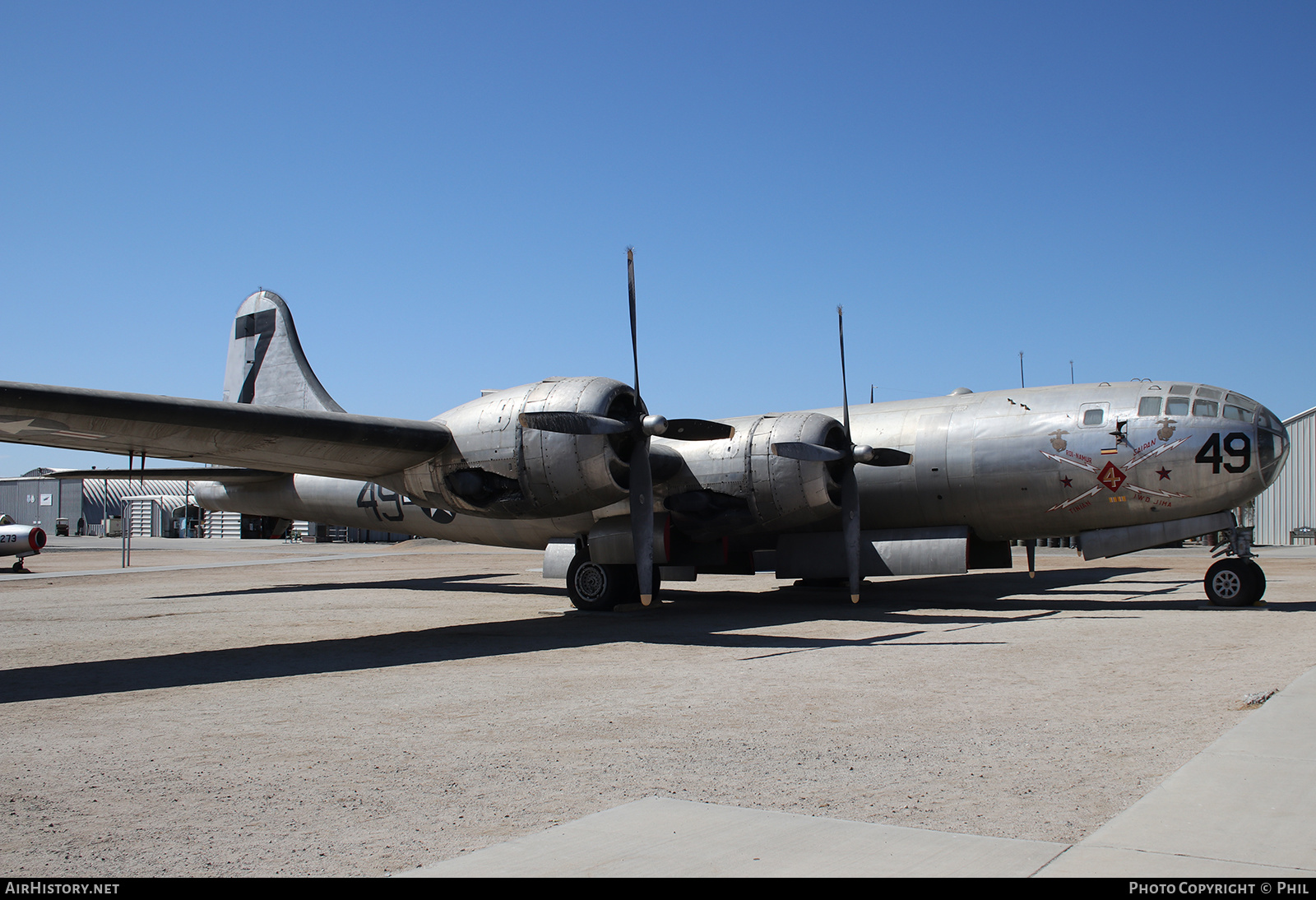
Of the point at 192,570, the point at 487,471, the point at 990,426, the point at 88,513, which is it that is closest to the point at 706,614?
the point at 487,471

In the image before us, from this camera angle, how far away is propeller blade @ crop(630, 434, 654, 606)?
47.0 ft

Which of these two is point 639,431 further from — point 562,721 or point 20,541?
point 20,541

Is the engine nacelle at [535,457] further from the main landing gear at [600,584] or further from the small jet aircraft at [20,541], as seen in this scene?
the small jet aircraft at [20,541]

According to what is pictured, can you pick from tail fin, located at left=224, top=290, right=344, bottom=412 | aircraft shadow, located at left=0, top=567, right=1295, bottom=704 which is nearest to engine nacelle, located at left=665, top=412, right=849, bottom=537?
aircraft shadow, located at left=0, top=567, right=1295, bottom=704

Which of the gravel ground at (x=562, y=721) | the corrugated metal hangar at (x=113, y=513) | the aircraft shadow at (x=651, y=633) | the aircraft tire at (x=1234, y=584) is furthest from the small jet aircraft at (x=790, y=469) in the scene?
the corrugated metal hangar at (x=113, y=513)

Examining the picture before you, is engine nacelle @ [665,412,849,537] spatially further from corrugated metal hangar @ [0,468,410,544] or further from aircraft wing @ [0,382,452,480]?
corrugated metal hangar @ [0,468,410,544]

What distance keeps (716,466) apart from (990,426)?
4764 millimetres

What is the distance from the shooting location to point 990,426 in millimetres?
Result: 16812

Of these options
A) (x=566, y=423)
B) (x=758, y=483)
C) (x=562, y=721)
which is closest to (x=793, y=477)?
(x=758, y=483)

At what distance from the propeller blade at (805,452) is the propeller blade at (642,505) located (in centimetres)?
245

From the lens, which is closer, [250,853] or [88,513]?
[250,853]

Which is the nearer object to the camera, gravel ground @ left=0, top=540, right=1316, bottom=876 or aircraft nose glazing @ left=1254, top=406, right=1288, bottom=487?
gravel ground @ left=0, top=540, right=1316, bottom=876

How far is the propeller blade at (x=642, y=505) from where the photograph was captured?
14312 mm
